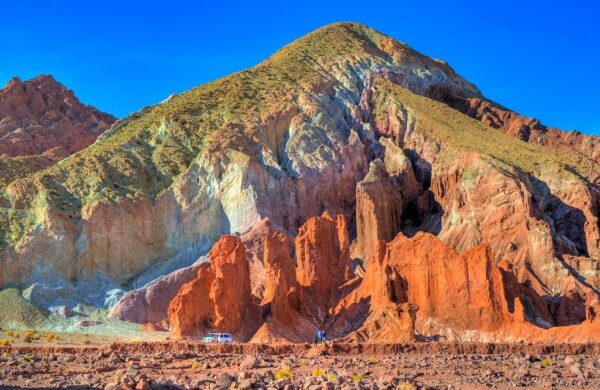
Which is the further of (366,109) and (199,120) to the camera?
(366,109)

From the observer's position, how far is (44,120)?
162 m

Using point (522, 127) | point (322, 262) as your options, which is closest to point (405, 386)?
point (322, 262)

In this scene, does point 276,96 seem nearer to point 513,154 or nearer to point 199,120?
point 199,120

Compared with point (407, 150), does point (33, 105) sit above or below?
above

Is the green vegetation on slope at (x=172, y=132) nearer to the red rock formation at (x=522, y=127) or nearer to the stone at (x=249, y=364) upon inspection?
the red rock formation at (x=522, y=127)

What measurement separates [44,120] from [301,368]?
135 m

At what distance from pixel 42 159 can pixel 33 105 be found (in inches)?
1640

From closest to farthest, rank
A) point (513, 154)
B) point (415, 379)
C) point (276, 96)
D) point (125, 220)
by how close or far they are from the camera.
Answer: point (415, 379), point (125, 220), point (513, 154), point (276, 96)

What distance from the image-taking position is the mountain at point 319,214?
71375 mm

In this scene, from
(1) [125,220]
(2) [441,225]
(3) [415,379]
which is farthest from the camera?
(2) [441,225]

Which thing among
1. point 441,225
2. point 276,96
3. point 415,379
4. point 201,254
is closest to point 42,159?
point 276,96

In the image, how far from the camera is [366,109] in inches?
4924

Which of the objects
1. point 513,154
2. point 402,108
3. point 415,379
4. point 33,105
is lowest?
point 415,379

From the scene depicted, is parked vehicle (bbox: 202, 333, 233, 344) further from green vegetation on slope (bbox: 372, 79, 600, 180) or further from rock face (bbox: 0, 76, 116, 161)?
rock face (bbox: 0, 76, 116, 161)
